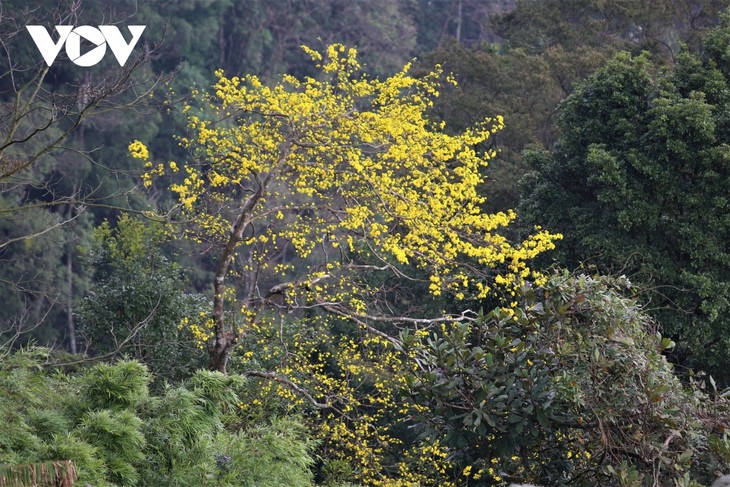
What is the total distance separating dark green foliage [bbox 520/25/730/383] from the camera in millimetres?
13391

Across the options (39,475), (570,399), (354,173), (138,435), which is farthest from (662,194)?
(39,475)

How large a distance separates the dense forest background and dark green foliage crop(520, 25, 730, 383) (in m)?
0.04

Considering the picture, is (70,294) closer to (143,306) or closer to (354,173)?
(143,306)

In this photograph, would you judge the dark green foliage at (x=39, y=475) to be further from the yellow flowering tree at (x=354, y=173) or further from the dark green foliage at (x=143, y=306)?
the dark green foliage at (x=143, y=306)

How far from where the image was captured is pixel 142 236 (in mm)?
17344

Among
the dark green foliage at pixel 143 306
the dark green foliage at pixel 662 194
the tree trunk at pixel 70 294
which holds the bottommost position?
the tree trunk at pixel 70 294

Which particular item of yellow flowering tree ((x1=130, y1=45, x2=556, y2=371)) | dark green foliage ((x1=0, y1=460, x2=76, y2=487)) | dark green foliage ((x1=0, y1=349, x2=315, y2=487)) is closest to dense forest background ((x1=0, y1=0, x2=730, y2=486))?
dark green foliage ((x1=0, y1=349, x2=315, y2=487))

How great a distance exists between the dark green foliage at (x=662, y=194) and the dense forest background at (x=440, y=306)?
0.12 feet

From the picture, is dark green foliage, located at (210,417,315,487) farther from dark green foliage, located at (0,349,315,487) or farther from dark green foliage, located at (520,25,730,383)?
dark green foliage, located at (520,25,730,383)

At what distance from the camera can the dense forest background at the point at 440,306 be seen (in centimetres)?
725

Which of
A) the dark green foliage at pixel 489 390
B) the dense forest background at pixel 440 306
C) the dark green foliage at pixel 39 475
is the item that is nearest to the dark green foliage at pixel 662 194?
the dense forest background at pixel 440 306

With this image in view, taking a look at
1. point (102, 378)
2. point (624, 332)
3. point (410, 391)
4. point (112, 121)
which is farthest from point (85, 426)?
point (112, 121)

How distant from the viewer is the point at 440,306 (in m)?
17.7

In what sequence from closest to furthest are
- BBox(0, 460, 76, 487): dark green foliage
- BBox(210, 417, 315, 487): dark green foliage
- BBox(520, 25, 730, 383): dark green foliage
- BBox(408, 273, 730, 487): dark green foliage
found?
1. BBox(0, 460, 76, 487): dark green foliage
2. BBox(408, 273, 730, 487): dark green foliage
3. BBox(210, 417, 315, 487): dark green foliage
4. BBox(520, 25, 730, 383): dark green foliage
